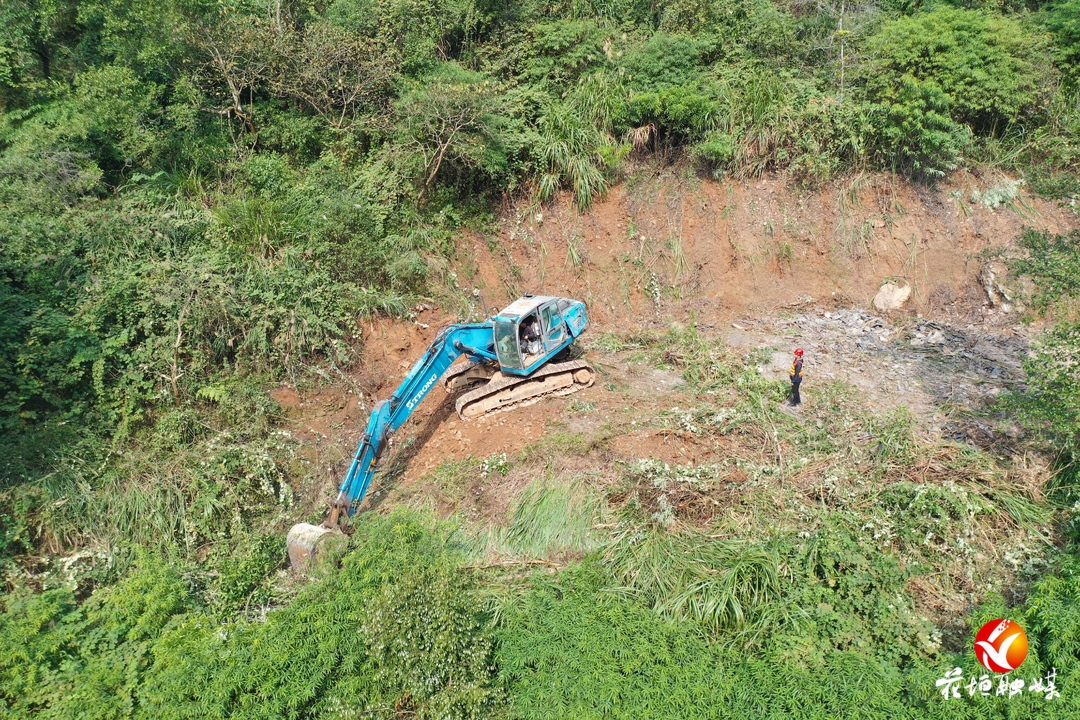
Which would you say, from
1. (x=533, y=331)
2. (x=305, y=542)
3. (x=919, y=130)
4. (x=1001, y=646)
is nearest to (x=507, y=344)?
(x=533, y=331)

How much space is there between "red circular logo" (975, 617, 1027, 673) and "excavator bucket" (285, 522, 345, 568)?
639 cm

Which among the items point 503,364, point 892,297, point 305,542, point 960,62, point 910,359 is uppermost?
point 960,62

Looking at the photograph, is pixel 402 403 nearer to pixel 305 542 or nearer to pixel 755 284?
pixel 305 542

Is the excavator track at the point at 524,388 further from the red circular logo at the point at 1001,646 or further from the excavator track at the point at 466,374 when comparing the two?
the red circular logo at the point at 1001,646

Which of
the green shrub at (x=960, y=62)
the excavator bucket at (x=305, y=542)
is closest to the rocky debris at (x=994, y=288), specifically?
the green shrub at (x=960, y=62)

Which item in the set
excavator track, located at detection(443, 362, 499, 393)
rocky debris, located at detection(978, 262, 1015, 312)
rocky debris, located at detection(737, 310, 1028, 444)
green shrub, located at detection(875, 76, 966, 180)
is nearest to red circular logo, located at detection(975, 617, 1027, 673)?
rocky debris, located at detection(737, 310, 1028, 444)

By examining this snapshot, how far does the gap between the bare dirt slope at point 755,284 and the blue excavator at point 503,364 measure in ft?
0.97

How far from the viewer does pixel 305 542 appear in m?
7.73

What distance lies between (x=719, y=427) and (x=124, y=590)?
752 cm

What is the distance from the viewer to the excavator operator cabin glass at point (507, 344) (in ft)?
32.4

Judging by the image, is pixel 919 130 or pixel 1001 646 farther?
pixel 919 130

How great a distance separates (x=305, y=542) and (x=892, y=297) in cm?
1215

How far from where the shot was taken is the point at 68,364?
9461 mm

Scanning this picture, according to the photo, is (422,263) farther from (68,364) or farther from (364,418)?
(68,364)
